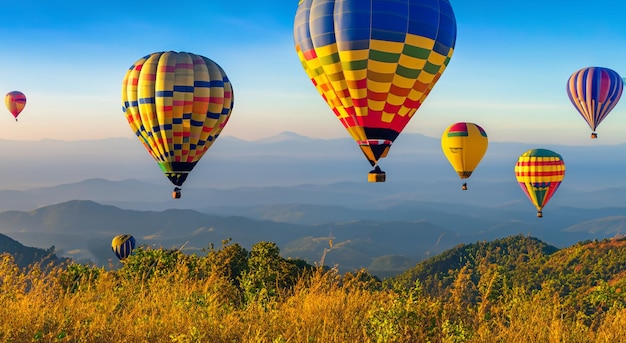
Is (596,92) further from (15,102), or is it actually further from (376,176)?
(15,102)

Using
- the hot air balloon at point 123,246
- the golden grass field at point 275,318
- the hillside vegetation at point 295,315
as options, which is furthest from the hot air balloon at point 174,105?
the hot air balloon at point 123,246

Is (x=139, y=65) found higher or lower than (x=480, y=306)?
higher

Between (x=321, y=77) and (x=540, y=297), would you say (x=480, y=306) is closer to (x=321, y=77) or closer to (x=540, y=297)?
(x=540, y=297)

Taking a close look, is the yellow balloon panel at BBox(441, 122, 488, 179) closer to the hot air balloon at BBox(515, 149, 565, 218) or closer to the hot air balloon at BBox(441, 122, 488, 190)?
the hot air balloon at BBox(441, 122, 488, 190)

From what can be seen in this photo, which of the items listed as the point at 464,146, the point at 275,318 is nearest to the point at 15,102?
the point at 464,146

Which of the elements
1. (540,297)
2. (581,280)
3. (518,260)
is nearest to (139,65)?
(540,297)

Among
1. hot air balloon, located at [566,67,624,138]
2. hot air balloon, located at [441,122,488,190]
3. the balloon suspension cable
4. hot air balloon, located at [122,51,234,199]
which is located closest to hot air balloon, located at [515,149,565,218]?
hot air balloon, located at [566,67,624,138]
